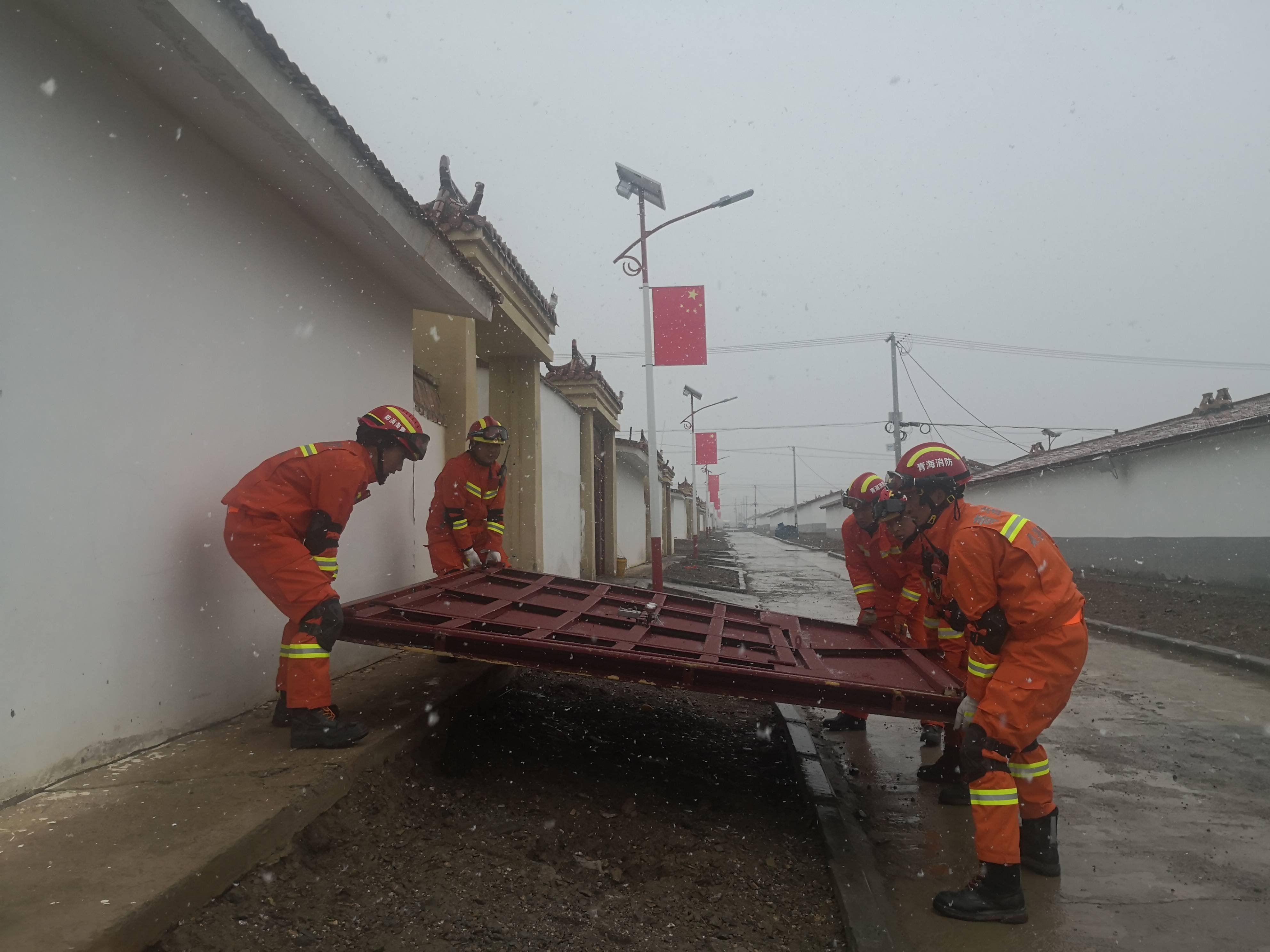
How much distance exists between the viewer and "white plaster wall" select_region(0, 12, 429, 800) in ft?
8.70

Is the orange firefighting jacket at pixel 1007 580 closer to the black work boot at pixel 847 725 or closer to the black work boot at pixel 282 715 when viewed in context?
the black work boot at pixel 847 725

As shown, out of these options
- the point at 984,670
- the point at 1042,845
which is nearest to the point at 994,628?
the point at 984,670

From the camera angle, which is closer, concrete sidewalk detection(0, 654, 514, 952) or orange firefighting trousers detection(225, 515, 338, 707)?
concrete sidewalk detection(0, 654, 514, 952)

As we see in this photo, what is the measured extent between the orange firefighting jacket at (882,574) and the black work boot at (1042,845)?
1940 mm

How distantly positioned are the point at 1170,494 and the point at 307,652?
16.2 m

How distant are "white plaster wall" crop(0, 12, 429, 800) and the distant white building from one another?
1430cm

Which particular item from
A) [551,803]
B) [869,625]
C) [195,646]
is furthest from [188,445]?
[869,625]

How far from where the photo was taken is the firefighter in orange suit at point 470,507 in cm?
566

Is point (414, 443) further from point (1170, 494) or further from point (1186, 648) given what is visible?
point (1170, 494)

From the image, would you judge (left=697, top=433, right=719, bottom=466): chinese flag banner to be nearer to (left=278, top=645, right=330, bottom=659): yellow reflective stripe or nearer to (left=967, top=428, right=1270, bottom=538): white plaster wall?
(left=967, top=428, right=1270, bottom=538): white plaster wall

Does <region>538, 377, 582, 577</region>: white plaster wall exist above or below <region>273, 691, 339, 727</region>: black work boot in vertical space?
above

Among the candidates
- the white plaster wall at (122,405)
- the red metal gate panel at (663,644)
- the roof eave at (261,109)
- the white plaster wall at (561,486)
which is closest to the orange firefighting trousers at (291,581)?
the red metal gate panel at (663,644)

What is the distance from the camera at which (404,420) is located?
12.9 feet

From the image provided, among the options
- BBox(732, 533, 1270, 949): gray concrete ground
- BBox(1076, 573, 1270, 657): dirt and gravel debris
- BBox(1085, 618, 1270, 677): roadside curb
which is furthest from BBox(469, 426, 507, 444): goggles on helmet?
BBox(1076, 573, 1270, 657): dirt and gravel debris
